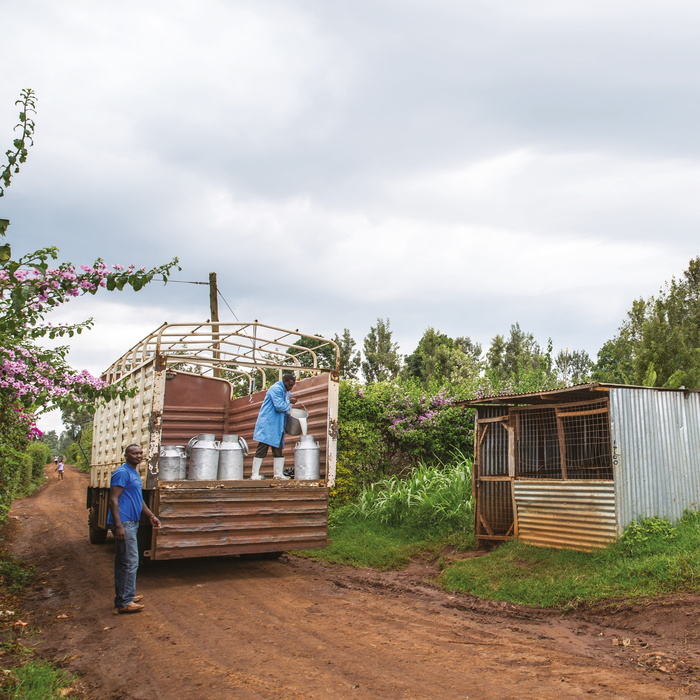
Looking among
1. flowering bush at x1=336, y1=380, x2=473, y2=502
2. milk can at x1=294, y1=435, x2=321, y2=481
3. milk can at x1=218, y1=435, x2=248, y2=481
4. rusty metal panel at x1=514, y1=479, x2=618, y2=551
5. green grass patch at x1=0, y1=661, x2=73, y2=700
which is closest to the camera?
green grass patch at x1=0, y1=661, x2=73, y2=700

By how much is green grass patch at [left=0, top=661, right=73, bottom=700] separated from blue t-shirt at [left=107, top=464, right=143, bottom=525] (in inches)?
74.0

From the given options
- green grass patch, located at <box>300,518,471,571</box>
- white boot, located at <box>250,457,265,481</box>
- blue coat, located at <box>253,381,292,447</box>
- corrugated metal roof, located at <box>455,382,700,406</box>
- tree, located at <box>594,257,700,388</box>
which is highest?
tree, located at <box>594,257,700,388</box>

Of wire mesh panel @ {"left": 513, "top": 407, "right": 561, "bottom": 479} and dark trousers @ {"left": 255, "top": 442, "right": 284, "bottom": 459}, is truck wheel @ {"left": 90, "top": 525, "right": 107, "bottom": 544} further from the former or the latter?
wire mesh panel @ {"left": 513, "top": 407, "right": 561, "bottom": 479}

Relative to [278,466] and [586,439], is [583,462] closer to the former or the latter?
[586,439]

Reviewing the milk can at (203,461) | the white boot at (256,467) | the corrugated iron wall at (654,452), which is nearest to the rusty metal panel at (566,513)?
the corrugated iron wall at (654,452)

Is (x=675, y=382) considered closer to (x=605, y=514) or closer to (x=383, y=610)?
(x=605, y=514)

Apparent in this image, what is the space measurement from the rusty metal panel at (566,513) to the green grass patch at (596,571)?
0.21m

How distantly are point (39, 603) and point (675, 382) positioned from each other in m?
15.4

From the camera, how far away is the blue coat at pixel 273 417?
9.05 meters

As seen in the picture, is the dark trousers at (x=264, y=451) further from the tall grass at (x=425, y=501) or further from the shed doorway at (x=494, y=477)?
the tall grass at (x=425, y=501)

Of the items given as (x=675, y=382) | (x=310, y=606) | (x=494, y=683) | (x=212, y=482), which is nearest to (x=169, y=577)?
(x=212, y=482)

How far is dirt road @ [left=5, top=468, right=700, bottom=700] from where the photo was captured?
4516mm

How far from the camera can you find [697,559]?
7.25m

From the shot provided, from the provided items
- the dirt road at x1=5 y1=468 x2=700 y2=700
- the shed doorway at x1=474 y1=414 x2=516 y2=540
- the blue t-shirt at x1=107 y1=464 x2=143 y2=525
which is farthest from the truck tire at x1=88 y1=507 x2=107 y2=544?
the shed doorway at x1=474 y1=414 x2=516 y2=540
